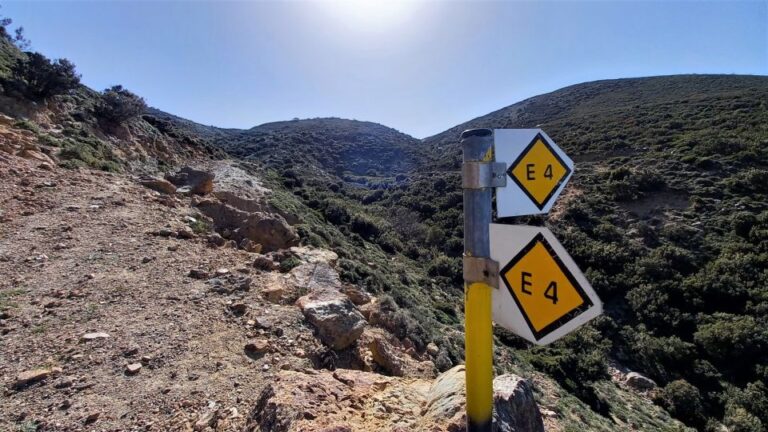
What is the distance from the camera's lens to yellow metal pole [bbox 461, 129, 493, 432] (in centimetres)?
140

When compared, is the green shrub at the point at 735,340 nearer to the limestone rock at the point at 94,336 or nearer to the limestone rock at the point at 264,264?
the limestone rock at the point at 264,264

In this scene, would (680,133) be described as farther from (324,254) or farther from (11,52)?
(11,52)

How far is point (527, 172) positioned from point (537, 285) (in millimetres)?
479

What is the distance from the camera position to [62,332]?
427 cm

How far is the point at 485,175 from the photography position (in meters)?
1.38

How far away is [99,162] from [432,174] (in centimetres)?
2612

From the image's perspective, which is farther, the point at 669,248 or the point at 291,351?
the point at 669,248

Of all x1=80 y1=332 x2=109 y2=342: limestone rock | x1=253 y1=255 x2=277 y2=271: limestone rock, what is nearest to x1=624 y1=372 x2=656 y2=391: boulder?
x1=253 y1=255 x2=277 y2=271: limestone rock

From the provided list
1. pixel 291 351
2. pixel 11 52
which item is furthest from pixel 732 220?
pixel 11 52

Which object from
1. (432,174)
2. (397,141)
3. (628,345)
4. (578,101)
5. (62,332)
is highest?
(578,101)

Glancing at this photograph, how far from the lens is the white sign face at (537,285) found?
51.3 inches

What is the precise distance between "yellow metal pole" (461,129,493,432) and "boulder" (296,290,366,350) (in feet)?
13.3

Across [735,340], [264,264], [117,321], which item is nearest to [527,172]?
[117,321]

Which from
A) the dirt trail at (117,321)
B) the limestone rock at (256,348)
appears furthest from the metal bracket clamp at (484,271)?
the limestone rock at (256,348)
